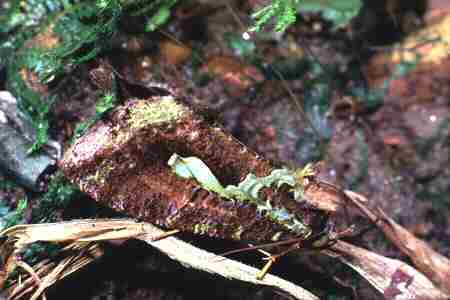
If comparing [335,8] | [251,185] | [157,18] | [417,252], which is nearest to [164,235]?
[251,185]

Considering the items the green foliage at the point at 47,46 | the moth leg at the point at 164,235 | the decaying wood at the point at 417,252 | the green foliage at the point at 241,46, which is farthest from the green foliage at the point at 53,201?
the green foliage at the point at 241,46

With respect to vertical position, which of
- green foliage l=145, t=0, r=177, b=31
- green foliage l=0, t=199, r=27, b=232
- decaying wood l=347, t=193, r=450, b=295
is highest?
green foliage l=145, t=0, r=177, b=31

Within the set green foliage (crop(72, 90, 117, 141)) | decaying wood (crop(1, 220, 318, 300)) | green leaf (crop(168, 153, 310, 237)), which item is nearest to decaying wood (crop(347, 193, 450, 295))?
green leaf (crop(168, 153, 310, 237))

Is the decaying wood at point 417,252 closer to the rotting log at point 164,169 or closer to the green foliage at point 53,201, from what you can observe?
the rotting log at point 164,169

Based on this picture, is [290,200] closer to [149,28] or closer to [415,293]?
[415,293]

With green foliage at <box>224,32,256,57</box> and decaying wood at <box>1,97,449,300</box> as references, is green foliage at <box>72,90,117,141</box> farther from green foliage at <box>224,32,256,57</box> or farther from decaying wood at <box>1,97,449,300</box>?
green foliage at <box>224,32,256,57</box>

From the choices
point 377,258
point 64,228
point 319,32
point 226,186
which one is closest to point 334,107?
point 319,32

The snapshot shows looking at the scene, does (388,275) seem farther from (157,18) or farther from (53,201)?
(157,18)

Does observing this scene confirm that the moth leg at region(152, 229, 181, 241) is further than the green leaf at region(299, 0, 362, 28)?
No
